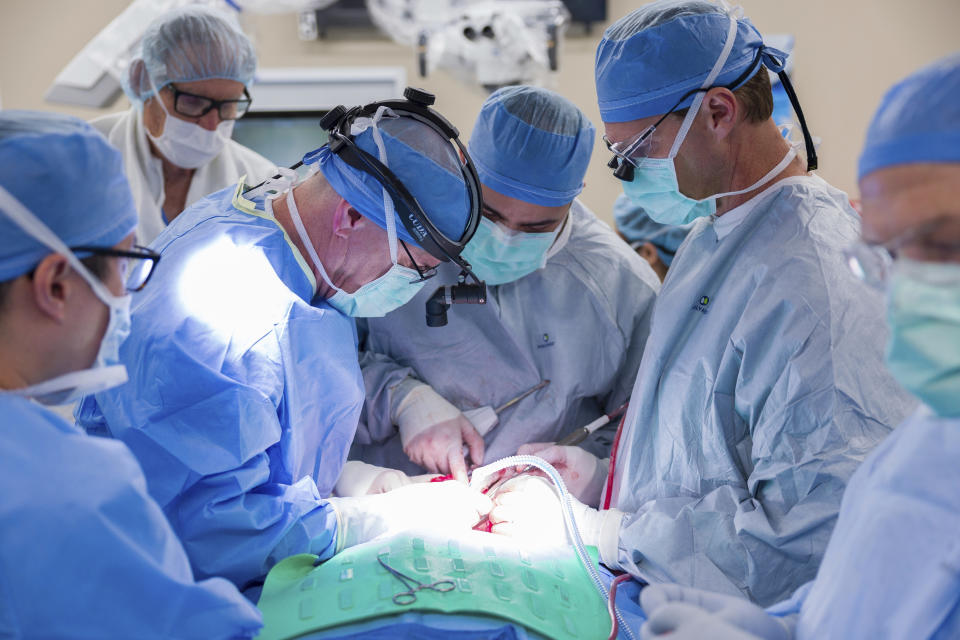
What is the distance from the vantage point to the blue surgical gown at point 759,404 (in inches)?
53.7

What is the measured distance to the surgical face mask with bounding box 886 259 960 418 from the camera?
2.83 feet

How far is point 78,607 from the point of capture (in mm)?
873

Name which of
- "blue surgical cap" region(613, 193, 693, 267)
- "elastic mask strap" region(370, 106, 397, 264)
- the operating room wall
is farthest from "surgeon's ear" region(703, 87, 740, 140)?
the operating room wall

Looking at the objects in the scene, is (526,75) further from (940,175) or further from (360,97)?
(940,175)

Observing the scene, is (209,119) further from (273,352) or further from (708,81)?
(708,81)

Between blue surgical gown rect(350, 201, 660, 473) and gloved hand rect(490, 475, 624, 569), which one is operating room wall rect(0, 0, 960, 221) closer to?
blue surgical gown rect(350, 201, 660, 473)

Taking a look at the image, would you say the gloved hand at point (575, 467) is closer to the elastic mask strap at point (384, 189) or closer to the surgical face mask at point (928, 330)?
the elastic mask strap at point (384, 189)

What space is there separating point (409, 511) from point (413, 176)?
69 centimetres

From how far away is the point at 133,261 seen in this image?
116cm

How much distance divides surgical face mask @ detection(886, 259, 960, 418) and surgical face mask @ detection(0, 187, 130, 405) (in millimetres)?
987

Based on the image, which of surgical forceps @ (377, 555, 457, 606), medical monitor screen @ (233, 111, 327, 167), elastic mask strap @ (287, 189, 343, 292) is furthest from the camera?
medical monitor screen @ (233, 111, 327, 167)

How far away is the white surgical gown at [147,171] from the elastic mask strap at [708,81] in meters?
1.56

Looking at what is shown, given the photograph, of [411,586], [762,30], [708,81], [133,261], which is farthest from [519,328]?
[762,30]

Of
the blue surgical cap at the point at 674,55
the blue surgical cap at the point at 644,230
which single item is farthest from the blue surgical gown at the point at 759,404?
the blue surgical cap at the point at 644,230
